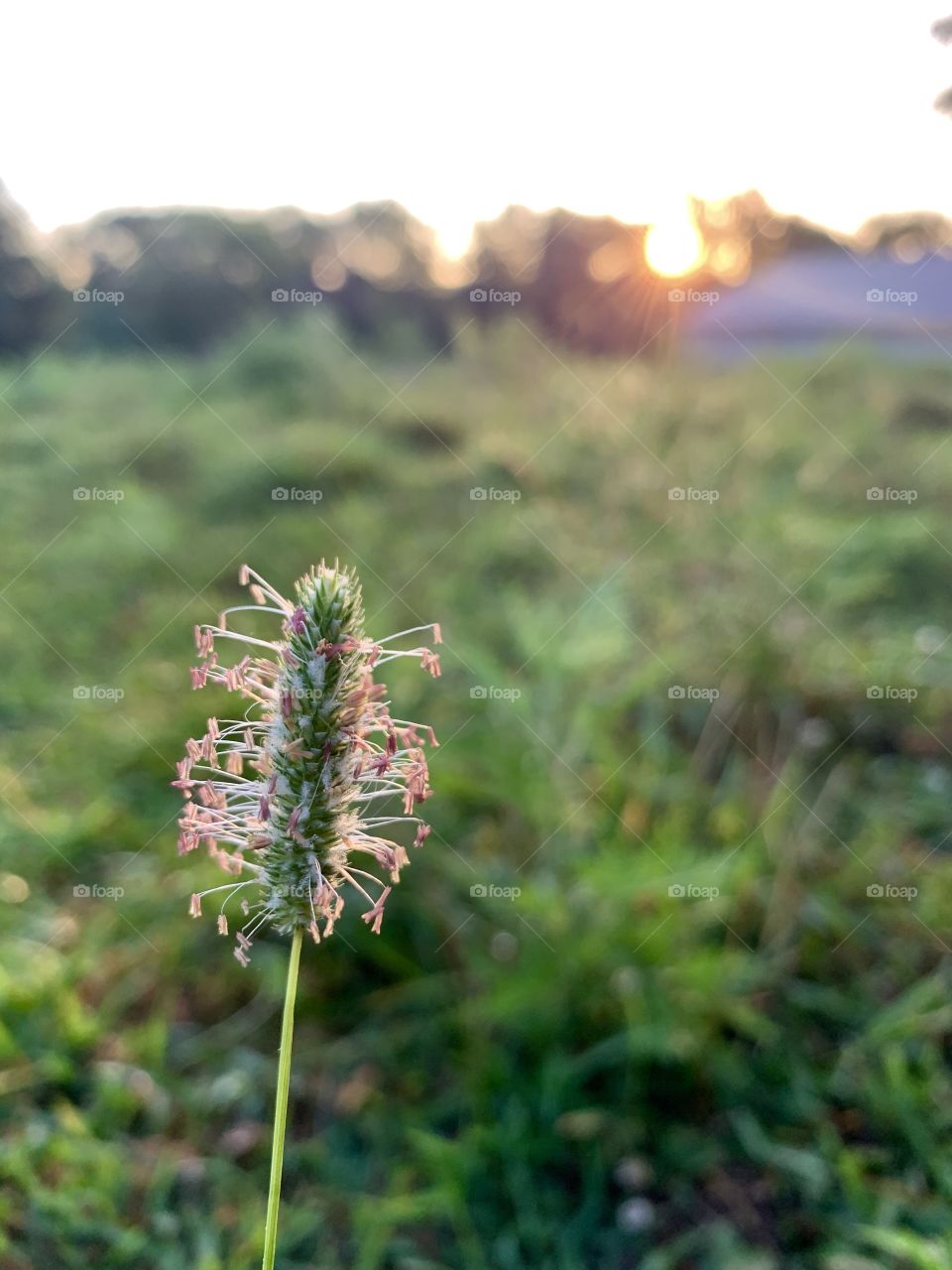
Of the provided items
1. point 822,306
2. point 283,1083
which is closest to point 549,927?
point 283,1083

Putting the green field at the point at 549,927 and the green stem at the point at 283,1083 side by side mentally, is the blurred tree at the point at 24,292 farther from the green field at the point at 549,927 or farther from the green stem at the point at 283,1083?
the green stem at the point at 283,1083

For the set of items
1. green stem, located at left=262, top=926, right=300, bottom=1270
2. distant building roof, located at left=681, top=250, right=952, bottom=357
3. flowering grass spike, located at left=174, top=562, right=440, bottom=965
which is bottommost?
green stem, located at left=262, top=926, right=300, bottom=1270

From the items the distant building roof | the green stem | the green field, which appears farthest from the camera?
the distant building roof

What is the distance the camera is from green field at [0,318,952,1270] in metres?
2.14

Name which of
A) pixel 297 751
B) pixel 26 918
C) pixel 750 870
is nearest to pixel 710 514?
pixel 750 870

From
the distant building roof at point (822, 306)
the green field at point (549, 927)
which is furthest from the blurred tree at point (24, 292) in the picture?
the distant building roof at point (822, 306)

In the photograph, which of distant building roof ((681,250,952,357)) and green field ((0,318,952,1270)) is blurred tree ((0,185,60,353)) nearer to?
green field ((0,318,952,1270))

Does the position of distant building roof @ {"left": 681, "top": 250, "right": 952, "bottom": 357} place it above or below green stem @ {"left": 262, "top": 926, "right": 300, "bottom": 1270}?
above

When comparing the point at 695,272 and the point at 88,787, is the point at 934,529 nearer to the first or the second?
the point at 695,272

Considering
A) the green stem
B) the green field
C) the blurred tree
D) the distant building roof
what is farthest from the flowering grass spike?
the blurred tree

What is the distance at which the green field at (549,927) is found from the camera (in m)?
2.14

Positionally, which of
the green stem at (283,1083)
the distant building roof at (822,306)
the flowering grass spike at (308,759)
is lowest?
the green stem at (283,1083)

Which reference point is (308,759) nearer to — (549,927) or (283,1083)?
(283,1083)

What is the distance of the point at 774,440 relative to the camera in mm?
5543
